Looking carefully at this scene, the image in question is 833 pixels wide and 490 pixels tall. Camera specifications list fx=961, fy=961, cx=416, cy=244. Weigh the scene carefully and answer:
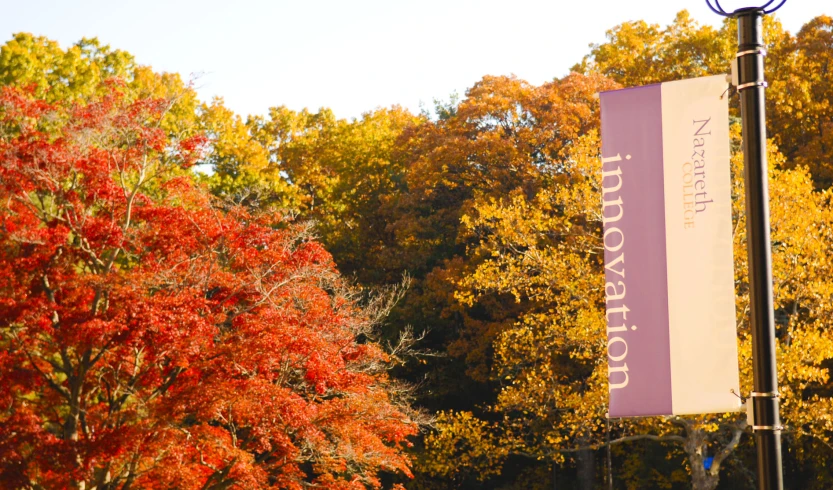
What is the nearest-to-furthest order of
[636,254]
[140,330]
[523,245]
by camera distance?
1. [636,254]
2. [140,330]
3. [523,245]

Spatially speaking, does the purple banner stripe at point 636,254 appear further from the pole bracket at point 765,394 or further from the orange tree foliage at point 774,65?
the orange tree foliage at point 774,65

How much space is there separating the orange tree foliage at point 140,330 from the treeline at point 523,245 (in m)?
1.28

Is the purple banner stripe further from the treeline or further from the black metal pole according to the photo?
the treeline

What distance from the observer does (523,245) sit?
2102cm

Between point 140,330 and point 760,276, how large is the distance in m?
11.0

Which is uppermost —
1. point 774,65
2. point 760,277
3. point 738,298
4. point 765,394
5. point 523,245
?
point 774,65

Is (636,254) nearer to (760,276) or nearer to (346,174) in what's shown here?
(760,276)

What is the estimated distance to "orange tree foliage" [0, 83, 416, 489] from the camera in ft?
45.8

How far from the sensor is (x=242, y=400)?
46.1ft

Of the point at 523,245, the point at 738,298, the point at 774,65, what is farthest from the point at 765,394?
the point at 774,65

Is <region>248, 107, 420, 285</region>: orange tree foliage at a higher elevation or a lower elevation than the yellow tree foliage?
higher

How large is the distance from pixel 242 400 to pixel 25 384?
140 inches

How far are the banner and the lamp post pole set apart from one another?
0.80m

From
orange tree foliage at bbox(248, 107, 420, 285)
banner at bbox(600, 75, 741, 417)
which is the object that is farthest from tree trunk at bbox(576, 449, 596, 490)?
banner at bbox(600, 75, 741, 417)
